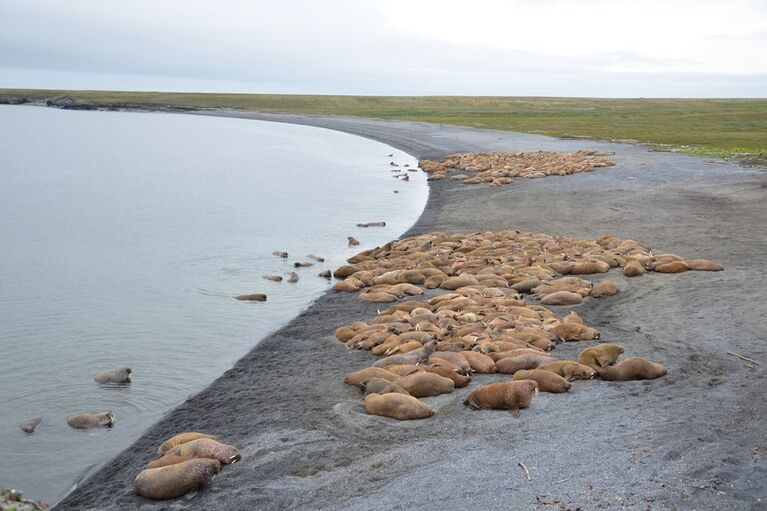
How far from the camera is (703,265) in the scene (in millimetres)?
16016

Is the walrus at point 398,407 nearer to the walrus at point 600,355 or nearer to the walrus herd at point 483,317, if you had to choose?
the walrus herd at point 483,317

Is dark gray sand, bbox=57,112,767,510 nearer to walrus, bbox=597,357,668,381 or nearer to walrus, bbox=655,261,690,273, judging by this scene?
walrus, bbox=597,357,668,381

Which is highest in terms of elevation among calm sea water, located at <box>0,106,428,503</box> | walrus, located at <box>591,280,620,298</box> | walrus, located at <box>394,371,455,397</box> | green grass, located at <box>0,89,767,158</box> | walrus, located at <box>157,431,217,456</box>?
green grass, located at <box>0,89,767,158</box>

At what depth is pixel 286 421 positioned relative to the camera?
9.92 meters

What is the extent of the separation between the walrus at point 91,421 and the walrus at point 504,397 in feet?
16.7

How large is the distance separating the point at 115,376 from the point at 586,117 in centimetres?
9550

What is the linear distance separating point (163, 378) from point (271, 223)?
18.3 m

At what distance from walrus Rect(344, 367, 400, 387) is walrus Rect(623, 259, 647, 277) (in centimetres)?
755

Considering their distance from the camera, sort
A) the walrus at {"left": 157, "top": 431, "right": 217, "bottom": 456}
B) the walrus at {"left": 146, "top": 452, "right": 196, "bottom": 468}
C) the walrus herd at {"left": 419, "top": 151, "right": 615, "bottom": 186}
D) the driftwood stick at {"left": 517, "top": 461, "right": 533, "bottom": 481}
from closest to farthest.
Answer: the driftwood stick at {"left": 517, "top": 461, "right": 533, "bottom": 481}, the walrus at {"left": 146, "top": 452, "right": 196, "bottom": 468}, the walrus at {"left": 157, "top": 431, "right": 217, "bottom": 456}, the walrus herd at {"left": 419, "top": 151, "right": 615, "bottom": 186}

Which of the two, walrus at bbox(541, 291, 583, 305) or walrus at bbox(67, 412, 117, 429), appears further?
walrus at bbox(541, 291, 583, 305)

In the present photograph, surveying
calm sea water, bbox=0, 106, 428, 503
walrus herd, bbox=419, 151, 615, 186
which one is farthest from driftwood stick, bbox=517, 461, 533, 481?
walrus herd, bbox=419, 151, 615, 186

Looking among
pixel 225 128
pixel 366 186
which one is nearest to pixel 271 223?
pixel 366 186

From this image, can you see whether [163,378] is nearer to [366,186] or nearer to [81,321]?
[81,321]

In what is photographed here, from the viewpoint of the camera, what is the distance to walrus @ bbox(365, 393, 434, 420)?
935 centimetres
